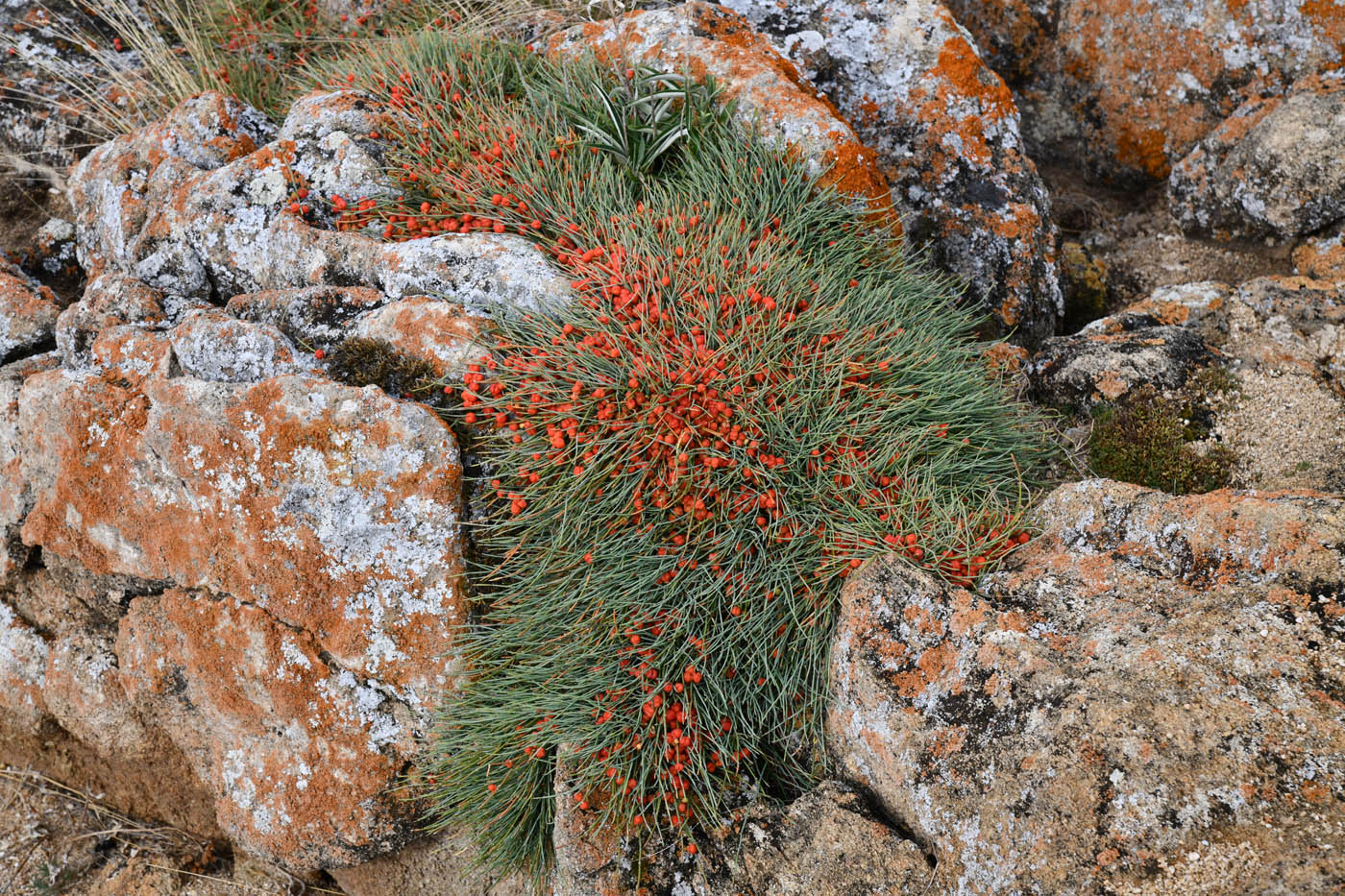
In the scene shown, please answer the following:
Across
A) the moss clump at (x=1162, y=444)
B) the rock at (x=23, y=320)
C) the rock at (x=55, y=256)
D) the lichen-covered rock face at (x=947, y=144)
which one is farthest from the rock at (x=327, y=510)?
the lichen-covered rock face at (x=947, y=144)

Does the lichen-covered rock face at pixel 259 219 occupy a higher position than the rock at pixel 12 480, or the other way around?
the lichen-covered rock face at pixel 259 219

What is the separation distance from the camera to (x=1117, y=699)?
2.38 meters

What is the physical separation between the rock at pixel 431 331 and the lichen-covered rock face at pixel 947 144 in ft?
7.81

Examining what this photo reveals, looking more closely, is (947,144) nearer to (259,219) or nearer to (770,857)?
(259,219)

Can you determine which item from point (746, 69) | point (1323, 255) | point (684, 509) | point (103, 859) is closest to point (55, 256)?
point (103, 859)

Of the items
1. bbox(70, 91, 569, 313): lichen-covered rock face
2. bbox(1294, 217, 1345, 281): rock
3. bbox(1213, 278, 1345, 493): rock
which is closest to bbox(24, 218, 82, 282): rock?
bbox(70, 91, 569, 313): lichen-covered rock face

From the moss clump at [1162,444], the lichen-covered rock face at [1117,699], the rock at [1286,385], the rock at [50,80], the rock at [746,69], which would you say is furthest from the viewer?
the rock at [50,80]

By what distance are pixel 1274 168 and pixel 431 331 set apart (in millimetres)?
4086

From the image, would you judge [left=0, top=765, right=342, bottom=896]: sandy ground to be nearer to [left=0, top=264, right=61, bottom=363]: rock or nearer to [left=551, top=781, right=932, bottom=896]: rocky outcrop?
[left=551, top=781, right=932, bottom=896]: rocky outcrop

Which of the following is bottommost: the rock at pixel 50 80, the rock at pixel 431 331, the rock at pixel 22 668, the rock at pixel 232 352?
the rock at pixel 22 668

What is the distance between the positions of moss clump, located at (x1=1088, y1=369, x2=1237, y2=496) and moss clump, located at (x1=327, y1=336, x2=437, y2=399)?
2802 millimetres

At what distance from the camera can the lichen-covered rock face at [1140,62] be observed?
4.73 metres

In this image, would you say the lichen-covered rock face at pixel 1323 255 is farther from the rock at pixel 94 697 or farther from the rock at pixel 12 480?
the rock at pixel 12 480

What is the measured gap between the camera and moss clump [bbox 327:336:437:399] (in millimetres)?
3484
